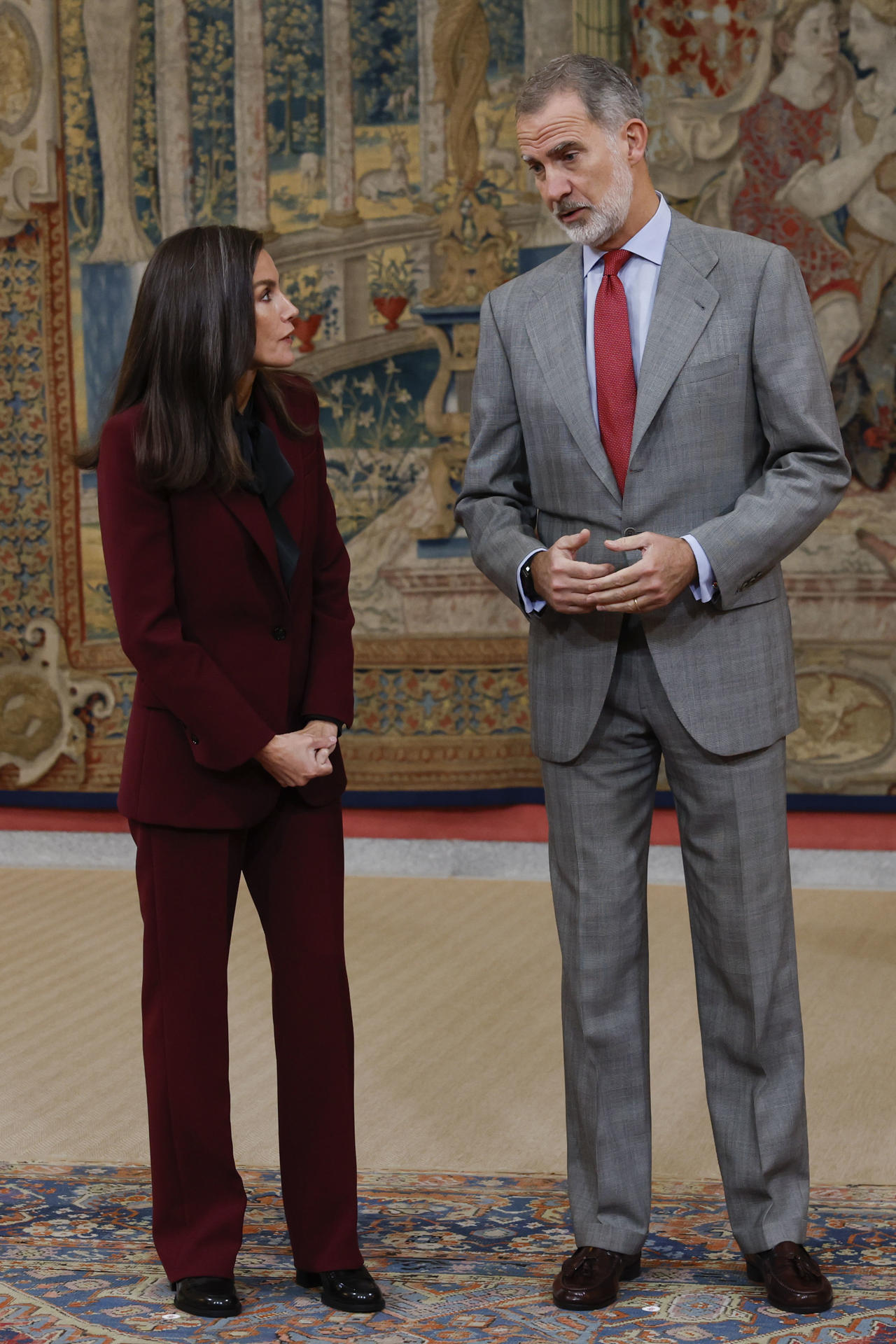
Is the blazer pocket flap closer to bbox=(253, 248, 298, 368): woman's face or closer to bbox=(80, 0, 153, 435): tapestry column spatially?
bbox=(253, 248, 298, 368): woman's face

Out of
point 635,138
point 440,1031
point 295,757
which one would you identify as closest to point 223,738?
point 295,757

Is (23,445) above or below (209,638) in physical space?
above

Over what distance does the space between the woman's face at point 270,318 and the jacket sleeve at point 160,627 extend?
10.5 inches

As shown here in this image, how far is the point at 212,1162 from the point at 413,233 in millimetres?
4463

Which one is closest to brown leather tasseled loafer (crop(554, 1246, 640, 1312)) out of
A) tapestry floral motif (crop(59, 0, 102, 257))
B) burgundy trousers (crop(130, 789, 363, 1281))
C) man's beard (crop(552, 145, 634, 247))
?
burgundy trousers (crop(130, 789, 363, 1281))

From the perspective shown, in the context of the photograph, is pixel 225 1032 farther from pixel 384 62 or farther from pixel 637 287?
pixel 384 62

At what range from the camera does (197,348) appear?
257 cm

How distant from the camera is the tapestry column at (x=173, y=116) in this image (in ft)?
20.7

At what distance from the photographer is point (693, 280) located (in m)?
2.59

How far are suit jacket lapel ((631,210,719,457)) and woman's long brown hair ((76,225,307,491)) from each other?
→ 2.16ft

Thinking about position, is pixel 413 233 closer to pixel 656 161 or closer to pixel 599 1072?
pixel 656 161

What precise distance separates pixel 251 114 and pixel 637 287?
414 centimetres

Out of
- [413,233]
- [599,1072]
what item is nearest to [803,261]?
[413,233]

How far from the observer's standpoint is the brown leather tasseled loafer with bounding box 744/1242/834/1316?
2586 mm
